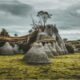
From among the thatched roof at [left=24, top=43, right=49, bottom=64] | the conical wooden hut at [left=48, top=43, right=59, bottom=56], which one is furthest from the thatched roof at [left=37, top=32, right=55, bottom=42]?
the thatched roof at [left=24, top=43, right=49, bottom=64]

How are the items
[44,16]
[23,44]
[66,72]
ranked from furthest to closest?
1. [44,16]
2. [23,44]
3. [66,72]

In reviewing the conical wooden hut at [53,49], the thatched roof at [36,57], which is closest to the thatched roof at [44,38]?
the conical wooden hut at [53,49]

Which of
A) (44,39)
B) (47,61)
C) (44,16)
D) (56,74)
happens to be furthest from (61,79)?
(44,16)

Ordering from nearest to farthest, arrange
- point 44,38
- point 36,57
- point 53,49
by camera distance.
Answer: point 36,57 → point 53,49 → point 44,38

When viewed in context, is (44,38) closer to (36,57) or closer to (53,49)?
(53,49)

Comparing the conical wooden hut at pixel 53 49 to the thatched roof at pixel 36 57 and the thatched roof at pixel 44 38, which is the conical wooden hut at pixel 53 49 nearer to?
the thatched roof at pixel 44 38

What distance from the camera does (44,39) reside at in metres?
34.2

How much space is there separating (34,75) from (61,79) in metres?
2.04

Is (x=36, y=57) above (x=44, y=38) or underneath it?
underneath

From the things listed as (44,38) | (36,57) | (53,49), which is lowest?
(53,49)

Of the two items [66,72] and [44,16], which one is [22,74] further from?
[44,16]

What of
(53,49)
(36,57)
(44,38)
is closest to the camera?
(36,57)

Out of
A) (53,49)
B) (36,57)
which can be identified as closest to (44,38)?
(53,49)

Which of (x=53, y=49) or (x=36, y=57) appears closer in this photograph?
(x=36, y=57)
